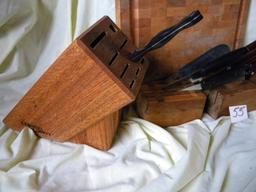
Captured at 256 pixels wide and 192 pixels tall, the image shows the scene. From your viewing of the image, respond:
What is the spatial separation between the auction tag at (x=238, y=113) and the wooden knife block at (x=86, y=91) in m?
0.22

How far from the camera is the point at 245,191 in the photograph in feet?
1.29

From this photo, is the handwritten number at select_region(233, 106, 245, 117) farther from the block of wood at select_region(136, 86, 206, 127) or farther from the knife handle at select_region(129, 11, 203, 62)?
the knife handle at select_region(129, 11, 203, 62)

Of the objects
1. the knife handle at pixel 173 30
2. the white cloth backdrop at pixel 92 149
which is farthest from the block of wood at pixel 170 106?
the knife handle at pixel 173 30

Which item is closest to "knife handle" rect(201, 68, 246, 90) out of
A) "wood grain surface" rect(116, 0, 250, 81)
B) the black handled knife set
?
the black handled knife set

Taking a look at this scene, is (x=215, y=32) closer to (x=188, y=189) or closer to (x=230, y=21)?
(x=230, y=21)

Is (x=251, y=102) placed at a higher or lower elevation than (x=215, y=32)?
lower

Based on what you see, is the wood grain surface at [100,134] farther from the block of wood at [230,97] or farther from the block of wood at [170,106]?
the block of wood at [230,97]

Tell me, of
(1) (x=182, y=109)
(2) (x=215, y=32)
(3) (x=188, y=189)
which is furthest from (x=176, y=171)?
(2) (x=215, y=32)

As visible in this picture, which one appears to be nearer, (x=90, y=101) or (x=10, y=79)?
(x=90, y=101)

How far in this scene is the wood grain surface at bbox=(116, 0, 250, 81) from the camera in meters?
0.55

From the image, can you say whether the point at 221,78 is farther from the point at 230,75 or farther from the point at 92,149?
the point at 92,149

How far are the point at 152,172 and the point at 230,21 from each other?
420 millimetres

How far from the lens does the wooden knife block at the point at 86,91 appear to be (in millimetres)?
344

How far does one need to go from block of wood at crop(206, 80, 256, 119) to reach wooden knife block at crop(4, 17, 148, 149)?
174mm
